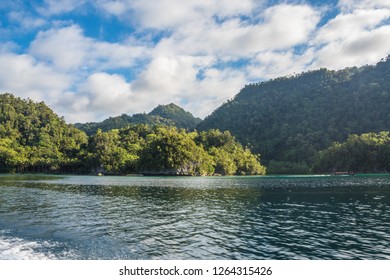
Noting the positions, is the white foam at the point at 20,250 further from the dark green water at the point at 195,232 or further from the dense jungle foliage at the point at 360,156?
the dense jungle foliage at the point at 360,156

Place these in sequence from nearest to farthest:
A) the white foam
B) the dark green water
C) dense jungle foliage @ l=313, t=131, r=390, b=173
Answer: the white foam < the dark green water < dense jungle foliage @ l=313, t=131, r=390, b=173

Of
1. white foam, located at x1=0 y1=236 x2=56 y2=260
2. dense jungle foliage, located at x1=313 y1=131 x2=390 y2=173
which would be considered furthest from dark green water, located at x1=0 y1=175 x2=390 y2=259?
dense jungle foliage, located at x1=313 y1=131 x2=390 y2=173

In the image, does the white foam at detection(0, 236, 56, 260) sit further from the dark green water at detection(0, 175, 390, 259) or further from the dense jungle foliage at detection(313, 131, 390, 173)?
the dense jungle foliage at detection(313, 131, 390, 173)

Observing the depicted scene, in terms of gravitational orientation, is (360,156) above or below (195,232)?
above

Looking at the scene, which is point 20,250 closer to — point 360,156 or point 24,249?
point 24,249

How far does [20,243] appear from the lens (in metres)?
22.7

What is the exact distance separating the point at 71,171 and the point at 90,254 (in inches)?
7535

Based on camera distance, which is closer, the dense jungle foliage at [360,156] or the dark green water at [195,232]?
the dark green water at [195,232]

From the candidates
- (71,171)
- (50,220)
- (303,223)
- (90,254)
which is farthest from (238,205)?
(71,171)

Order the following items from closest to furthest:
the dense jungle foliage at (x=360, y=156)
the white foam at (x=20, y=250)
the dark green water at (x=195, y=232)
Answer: the white foam at (x=20, y=250)
the dark green water at (x=195, y=232)
the dense jungle foliage at (x=360, y=156)

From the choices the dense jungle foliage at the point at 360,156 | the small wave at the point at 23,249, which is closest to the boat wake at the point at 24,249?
the small wave at the point at 23,249

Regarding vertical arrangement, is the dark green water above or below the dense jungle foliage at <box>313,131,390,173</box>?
below

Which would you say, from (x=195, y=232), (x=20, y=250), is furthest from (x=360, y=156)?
(x=20, y=250)

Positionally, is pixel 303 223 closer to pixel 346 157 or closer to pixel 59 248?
pixel 59 248
